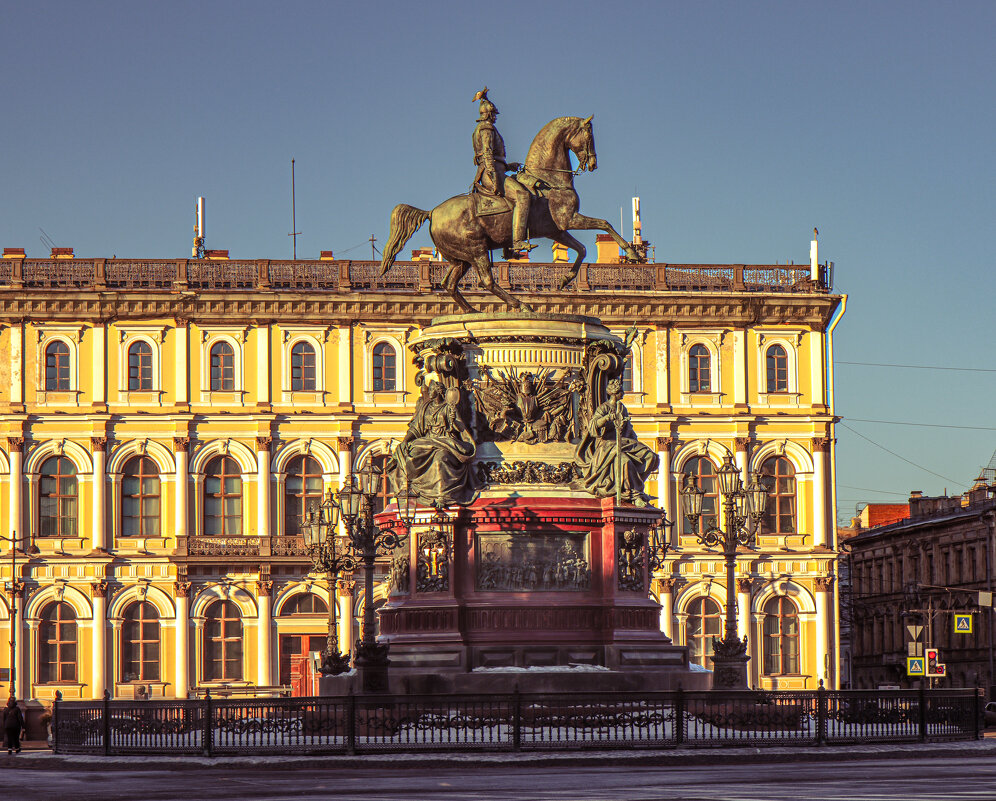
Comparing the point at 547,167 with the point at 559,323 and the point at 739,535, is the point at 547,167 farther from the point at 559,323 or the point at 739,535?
the point at 739,535

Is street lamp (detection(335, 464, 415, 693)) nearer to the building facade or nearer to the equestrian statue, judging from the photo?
the equestrian statue

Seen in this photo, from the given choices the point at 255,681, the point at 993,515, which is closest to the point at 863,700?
the point at 255,681

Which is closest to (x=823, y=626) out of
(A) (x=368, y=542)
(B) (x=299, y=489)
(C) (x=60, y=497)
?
(B) (x=299, y=489)

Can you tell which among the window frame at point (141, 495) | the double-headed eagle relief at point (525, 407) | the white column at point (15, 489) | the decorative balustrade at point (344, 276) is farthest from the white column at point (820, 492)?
the double-headed eagle relief at point (525, 407)

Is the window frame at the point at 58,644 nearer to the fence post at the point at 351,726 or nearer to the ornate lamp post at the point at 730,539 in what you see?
the ornate lamp post at the point at 730,539

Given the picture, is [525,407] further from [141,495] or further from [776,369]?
[776,369]

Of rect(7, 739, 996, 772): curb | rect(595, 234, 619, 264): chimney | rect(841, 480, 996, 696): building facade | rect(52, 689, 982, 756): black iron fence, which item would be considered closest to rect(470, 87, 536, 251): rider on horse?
rect(52, 689, 982, 756): black iron fence

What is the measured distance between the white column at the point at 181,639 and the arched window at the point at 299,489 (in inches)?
162

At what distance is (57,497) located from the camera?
63688mm

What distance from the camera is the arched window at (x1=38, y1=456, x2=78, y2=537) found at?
63562 mm

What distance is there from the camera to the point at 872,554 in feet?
344

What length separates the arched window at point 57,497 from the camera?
63.6 m

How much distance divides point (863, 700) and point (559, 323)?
6403mm

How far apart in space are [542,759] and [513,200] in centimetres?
871
